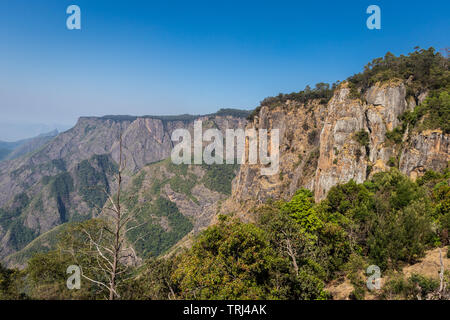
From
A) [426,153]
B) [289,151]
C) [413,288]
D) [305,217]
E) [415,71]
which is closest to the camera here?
[413,288]

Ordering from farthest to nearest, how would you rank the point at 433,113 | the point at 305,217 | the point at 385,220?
the point at 433,113 < the point at 305,217 < the point at 385,220

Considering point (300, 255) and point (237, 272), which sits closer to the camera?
point (237, 272)

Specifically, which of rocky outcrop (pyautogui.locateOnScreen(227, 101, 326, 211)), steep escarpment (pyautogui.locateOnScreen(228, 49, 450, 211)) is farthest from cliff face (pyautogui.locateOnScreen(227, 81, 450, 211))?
rocky outcrop (pyautogui.locateOnScreen(227, 101, 326, 211))

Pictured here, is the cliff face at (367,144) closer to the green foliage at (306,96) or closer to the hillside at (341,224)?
the hillside at (341,224)

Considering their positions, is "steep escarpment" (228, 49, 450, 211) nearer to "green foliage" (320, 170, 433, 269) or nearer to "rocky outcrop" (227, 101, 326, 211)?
"rocky outcrop" (227, 101, 326, 211)

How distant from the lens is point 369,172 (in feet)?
158

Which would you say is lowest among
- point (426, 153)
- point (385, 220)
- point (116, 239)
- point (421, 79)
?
point (385, 220)

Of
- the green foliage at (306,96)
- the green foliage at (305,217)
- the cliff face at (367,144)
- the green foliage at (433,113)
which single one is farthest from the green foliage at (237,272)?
the green foliage at (306,96)

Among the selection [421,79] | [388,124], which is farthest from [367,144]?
[421,79]

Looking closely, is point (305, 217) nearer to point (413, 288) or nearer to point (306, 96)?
point (413, 288)

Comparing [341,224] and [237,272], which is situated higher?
[237,272]
